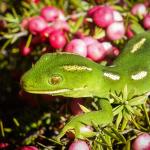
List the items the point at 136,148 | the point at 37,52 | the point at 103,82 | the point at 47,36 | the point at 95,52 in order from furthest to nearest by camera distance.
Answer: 1. the point at 37,52
2. the point at 47,36
3. the point at 95,52
4. the point at 103,82
5. the point at 136,148

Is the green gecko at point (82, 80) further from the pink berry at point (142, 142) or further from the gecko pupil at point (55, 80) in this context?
the pink berry at point (142, 142)

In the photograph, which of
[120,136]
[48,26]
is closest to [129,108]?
[120,136]

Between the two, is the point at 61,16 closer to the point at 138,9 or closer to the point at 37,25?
the point at 37,25

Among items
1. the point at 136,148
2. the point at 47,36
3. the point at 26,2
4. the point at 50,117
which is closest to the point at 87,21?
the point at 47,36

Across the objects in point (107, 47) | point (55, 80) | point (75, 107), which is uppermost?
point (55, 80)

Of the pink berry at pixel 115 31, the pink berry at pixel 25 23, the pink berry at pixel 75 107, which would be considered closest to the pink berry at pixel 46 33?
the pink berry at pixel 25 23

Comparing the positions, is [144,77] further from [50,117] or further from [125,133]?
[50,117]
